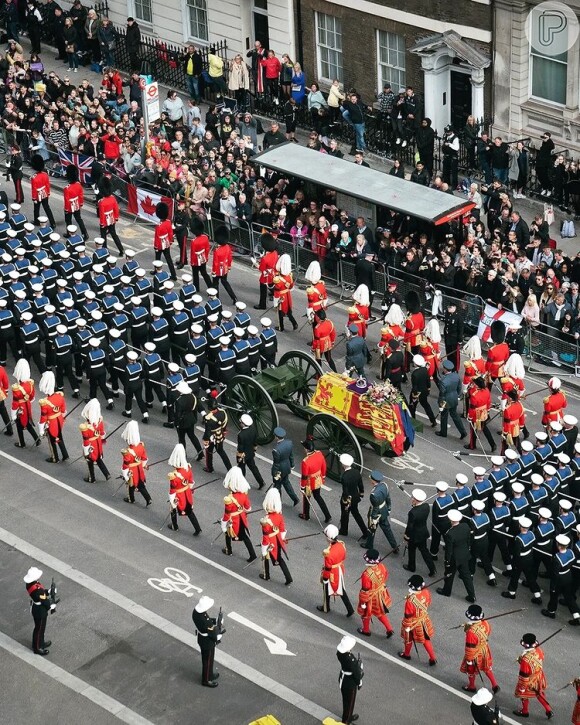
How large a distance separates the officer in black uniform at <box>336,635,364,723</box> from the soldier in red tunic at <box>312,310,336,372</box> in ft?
32.6

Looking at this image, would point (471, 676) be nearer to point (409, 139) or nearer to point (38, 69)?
point (409, 139)

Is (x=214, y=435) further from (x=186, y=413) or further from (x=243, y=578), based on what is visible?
(x=243, y=578)

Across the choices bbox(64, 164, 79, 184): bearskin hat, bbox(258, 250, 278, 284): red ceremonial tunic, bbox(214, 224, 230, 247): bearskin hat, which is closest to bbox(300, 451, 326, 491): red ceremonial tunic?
bbox(258, 250, 278, 284): red ceremonial tunic

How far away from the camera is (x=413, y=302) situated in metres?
35.6

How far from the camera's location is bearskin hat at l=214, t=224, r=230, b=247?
37.5 m

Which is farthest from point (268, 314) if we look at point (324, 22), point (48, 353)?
point (324, 22)

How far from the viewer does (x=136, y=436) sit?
1204 inches

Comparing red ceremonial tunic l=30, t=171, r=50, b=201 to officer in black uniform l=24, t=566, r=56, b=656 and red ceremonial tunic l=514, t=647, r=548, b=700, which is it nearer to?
officer in black uniform l=24, t=566, r=56, b=656

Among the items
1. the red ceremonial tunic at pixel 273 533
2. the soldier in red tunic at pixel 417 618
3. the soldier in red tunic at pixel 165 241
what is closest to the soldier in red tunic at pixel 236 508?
the red ceremonial tunic at pixel 273 533

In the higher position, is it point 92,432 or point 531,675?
point 92,432

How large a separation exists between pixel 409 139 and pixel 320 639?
1760 cm

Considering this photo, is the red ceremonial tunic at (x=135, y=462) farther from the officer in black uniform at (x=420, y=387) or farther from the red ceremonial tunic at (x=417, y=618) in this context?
the red ceremonial tunic at (x=417, y=618)

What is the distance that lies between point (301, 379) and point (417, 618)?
682cm

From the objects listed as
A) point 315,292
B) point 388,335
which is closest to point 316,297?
point 315,292
